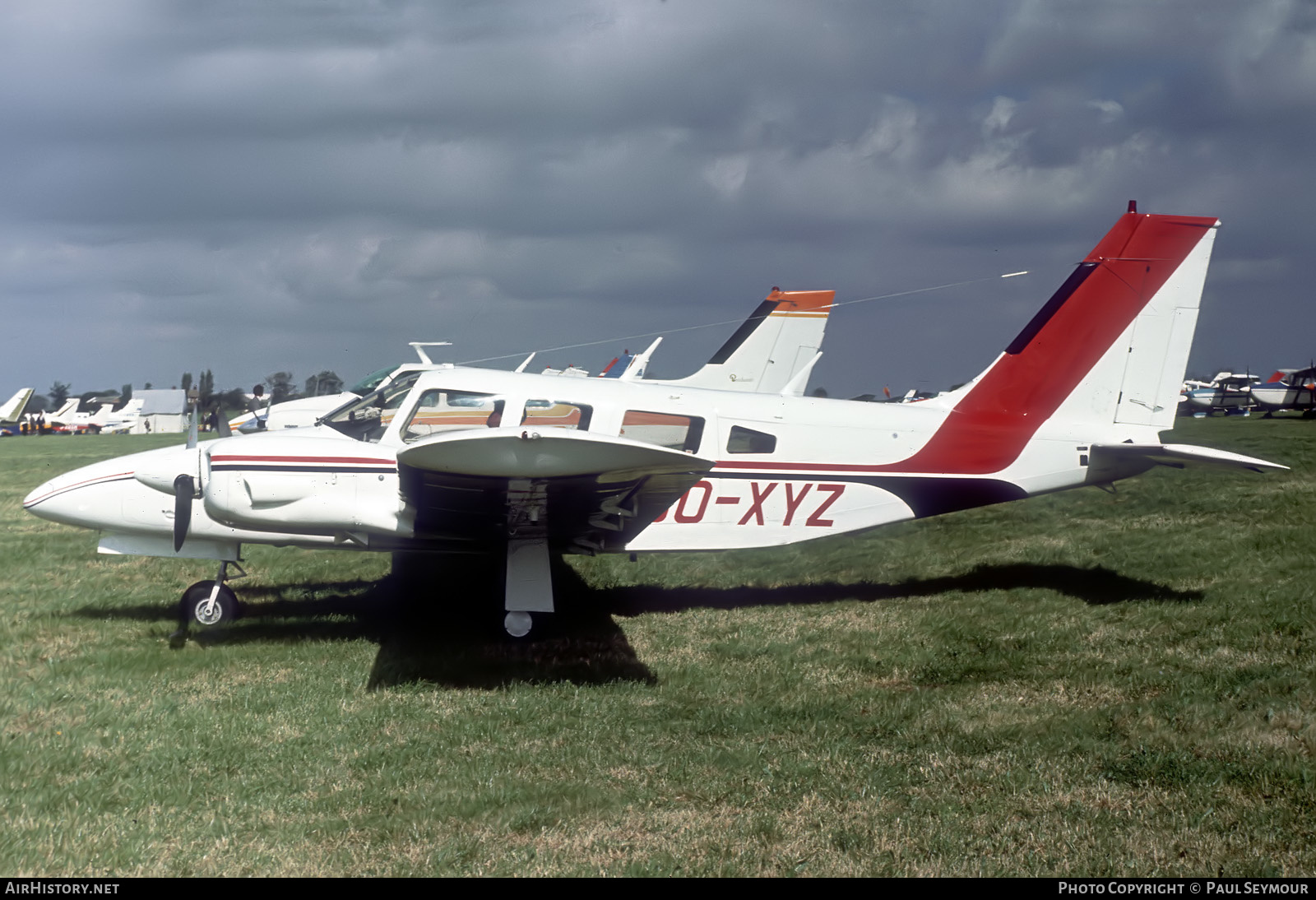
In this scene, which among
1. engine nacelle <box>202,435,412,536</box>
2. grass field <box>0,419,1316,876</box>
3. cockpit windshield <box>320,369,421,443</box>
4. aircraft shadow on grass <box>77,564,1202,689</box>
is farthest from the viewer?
cockpit windshield <box>320,369,421,443</box>

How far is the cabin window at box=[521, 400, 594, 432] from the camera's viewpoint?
8.04 meters

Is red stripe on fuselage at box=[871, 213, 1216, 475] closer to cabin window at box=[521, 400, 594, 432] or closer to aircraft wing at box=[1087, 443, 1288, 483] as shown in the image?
aircraft wing at box=[1087, 443, 1288, 483]

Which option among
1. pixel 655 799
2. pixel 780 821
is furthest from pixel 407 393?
pixel 780 821

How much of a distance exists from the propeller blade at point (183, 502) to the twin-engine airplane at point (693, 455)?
0.04 feet

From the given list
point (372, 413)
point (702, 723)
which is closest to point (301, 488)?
point (372, 413)

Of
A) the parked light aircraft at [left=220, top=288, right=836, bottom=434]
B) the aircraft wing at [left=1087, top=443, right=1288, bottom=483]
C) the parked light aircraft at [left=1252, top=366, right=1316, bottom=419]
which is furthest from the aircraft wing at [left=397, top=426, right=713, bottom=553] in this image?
the parked light aircraft at [left=1252, top=366, right=1316, bottom=419]

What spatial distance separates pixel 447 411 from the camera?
7.82m

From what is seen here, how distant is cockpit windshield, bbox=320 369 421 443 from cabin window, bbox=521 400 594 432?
106 cm

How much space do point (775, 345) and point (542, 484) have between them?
13570 millimetres

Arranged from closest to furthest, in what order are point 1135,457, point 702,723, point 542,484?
point 702,723 → point 542,484 → point 1135,457

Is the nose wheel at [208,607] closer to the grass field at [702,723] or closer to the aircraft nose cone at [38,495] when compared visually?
the grass field at [702,723]

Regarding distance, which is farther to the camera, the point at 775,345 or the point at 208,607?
the point at 775,345

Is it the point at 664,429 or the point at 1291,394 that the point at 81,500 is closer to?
the point at 664,429

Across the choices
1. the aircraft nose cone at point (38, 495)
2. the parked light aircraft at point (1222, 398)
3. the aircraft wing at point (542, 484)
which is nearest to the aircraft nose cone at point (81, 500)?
the aircraft nose cone at point (38, 495)
